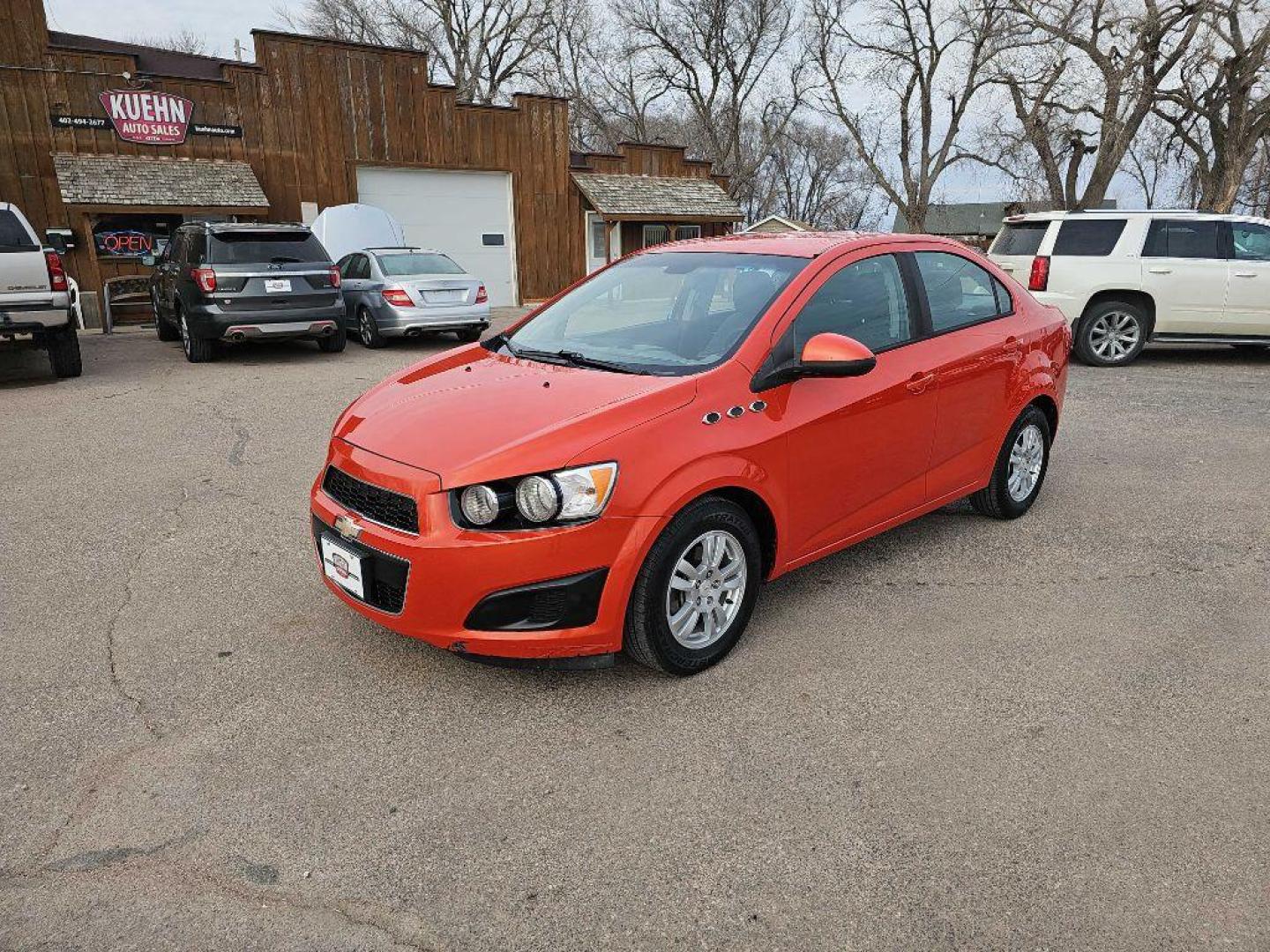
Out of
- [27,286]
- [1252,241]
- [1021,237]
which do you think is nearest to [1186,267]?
[1252,241]

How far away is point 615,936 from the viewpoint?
2119mm

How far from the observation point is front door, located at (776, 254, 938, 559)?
3.53 meters

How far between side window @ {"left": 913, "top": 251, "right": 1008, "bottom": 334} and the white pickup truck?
885 centimetres

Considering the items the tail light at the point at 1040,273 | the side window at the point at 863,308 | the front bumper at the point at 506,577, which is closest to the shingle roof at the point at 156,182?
the tail light at the point at 1040,273

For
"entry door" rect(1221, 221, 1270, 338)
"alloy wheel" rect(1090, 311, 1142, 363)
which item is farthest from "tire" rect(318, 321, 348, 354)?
"entry door" rect(1221, 221, 1270, 338)

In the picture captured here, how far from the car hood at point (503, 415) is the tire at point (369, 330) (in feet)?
30.7

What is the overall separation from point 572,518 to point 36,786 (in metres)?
1.82

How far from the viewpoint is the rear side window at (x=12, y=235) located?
884 cm

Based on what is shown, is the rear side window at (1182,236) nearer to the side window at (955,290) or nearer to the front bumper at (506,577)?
the side window at (955,290)

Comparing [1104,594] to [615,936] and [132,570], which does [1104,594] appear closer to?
[615,936]

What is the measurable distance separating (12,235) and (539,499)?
8.91 meters

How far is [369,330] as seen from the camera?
12.8m

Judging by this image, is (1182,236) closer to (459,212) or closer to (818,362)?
(818,362)

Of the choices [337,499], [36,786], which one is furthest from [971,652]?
[36,786]
